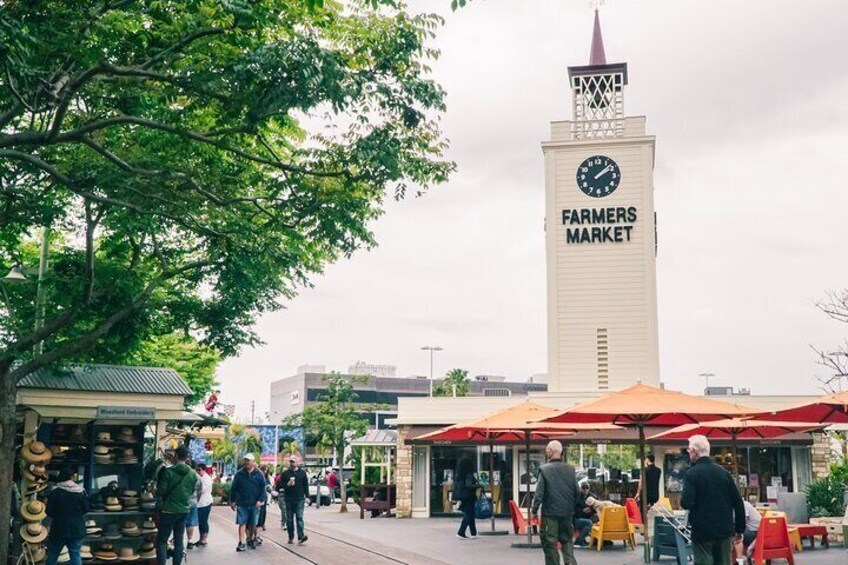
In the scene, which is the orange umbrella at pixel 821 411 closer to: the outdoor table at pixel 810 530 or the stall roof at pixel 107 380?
the outdoor table at pixel 810 530

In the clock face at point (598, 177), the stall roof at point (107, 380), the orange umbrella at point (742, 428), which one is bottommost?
the orange umbrella at point (742, 428)

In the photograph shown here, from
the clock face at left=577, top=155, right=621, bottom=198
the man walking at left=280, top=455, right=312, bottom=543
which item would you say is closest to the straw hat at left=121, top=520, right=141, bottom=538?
the man walking at left=280, top=455, right=312, bottom=543

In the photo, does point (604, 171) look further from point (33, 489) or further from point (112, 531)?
point (33, 489)

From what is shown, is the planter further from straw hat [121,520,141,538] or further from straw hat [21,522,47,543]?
straw hat [21,522,47,543]

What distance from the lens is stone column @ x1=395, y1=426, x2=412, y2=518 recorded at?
29.9 metres

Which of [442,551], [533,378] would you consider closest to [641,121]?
[442,551]

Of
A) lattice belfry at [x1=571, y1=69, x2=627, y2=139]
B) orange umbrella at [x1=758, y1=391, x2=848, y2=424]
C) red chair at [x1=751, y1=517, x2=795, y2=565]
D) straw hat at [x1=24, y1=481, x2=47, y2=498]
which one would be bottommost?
red chair at [x1=751, y1=517, x2=795, y2=565]

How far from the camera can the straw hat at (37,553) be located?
14.1 metres

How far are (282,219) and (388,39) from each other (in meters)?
3.41

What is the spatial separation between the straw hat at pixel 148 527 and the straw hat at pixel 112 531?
37 cm

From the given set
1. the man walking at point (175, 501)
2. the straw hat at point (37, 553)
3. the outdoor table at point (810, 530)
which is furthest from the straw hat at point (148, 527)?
the outdoor table at point (810, 530)

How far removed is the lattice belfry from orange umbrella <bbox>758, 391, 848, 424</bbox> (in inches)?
995

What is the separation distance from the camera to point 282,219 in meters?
14.0

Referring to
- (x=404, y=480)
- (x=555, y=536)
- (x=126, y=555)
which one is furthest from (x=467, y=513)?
(x=404, y=480)
